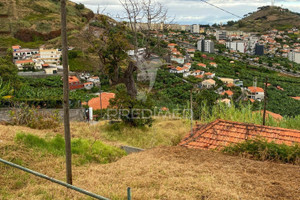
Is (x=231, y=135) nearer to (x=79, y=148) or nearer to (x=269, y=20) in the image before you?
(x=79, y=148)

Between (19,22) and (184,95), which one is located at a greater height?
(19,22)

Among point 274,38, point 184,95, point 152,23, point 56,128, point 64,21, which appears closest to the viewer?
point 64,21

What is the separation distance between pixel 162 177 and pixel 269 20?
125 metres

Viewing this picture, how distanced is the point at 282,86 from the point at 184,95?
1919cm

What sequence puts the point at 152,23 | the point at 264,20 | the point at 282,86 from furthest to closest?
the point at 264,20, the point at 282,86, the point at 152,23

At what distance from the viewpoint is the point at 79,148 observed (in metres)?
5.12

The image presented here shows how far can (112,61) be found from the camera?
775 cm

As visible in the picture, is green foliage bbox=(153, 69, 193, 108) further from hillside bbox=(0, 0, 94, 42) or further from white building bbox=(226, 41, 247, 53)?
white building bbox=(226, 41, 247, 53)

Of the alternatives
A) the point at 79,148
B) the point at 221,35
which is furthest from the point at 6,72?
the point at 221,35

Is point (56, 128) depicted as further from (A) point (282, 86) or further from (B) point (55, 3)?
(B) point (55, 3)

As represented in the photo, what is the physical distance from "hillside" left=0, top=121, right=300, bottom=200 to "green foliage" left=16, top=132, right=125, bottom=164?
13 centimetres

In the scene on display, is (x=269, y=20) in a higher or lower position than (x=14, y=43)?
higher

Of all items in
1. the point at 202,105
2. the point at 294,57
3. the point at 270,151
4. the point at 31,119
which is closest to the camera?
the point at 270,151

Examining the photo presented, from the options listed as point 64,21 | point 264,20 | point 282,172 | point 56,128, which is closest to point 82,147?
point 56,128
